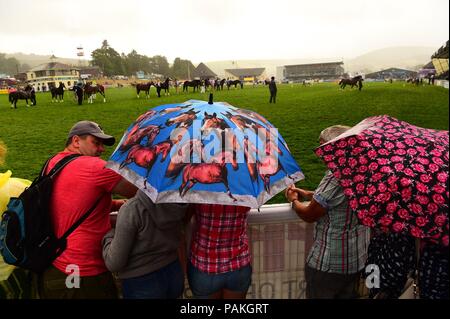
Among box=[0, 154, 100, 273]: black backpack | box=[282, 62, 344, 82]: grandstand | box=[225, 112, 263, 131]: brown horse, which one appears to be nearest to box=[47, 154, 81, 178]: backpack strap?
box=[0, 154, 100, 273]: black backpack

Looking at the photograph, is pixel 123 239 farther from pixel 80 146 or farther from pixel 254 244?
pixel 254 244

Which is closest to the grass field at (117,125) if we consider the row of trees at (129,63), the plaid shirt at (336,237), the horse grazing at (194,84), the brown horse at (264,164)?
the plaid shirt at (336,237)

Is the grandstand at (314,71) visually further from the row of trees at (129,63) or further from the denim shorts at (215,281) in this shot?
the denim shorts at (215,281)

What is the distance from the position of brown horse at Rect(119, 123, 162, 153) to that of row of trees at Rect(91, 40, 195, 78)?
27424 mm

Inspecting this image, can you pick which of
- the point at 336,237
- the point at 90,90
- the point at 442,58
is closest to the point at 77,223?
the point at 336,237

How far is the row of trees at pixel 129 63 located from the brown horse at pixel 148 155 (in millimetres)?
27574

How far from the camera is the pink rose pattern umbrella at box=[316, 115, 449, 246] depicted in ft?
3.90

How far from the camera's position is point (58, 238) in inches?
64.3

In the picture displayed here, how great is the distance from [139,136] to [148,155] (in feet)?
0.51

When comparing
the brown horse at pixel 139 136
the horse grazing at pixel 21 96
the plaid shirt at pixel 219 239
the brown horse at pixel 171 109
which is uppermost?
the horse grazing at pixel 21 96

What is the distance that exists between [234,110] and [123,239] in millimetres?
857

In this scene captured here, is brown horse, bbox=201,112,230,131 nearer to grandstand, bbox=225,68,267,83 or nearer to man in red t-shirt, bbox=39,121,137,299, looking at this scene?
man in red t-shirt, bbox=39,121,137,299

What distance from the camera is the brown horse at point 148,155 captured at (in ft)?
4.89

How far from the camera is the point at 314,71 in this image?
74.9 metres
